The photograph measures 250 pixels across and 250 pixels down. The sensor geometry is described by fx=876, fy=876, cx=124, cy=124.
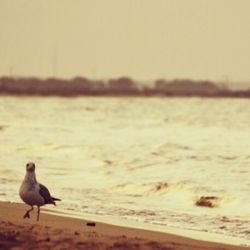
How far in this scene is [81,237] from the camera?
30.6ft

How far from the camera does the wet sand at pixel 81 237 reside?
351 inches

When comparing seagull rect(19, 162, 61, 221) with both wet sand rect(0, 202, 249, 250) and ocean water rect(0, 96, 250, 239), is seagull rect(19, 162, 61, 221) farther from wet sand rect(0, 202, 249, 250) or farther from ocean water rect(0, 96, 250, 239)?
ocean water rect(0, 96, 250, 239)

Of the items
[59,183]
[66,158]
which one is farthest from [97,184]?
[66,158]

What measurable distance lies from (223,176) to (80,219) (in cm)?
1022

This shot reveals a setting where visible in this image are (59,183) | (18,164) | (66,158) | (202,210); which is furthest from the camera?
(66,158)

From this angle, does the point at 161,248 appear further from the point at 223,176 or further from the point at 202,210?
the point at 223,176

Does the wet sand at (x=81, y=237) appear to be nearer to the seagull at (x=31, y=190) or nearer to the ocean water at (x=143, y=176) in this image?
the seagull at (x=31, y=190)

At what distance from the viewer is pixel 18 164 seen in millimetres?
25078

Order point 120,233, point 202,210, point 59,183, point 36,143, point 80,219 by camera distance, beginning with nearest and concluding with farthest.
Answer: point 120,233 < point 80,219 < point 202,210 < point 59,183 < point 36,143

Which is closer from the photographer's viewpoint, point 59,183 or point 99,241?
point 99,241

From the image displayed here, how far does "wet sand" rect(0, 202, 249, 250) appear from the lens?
351 inches

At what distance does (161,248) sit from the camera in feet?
29.8

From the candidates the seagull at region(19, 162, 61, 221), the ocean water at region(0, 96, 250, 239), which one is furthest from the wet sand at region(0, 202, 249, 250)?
the ocean water at region(0, 96, 250, 239)

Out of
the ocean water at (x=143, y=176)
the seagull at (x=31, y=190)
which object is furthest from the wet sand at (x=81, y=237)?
the ocean water at (x=143, y=176)
